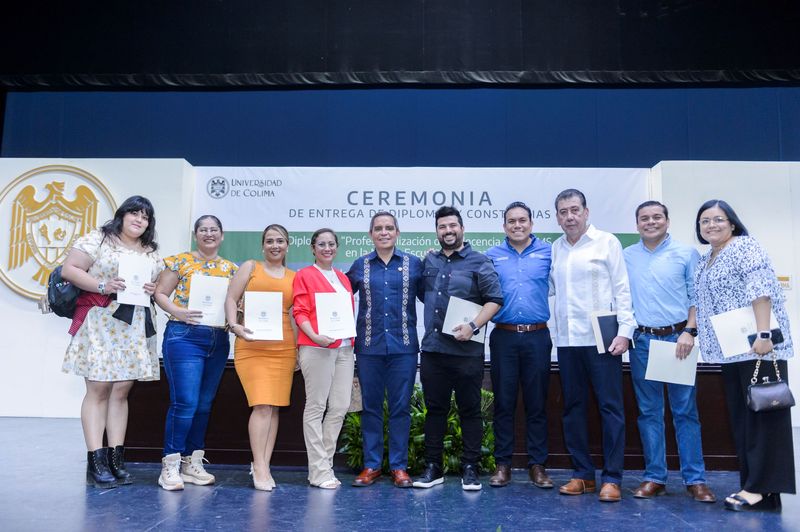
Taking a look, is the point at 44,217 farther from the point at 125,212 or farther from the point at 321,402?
the point at 321,402

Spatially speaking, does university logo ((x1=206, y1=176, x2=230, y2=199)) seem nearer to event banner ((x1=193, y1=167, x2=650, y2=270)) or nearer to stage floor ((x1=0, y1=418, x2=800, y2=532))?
event banner ((x1=193, y1=167, x2=650, y2=270))

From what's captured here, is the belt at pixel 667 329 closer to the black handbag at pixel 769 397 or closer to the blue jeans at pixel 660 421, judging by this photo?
the blue jeans at pixel 660 421

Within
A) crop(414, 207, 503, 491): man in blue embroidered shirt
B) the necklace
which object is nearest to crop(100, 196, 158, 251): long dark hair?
the necklace

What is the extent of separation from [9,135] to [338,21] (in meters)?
4.07

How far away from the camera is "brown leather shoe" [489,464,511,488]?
302cm

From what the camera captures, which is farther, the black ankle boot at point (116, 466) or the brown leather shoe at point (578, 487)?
the black ankle boot at point (116, 466)

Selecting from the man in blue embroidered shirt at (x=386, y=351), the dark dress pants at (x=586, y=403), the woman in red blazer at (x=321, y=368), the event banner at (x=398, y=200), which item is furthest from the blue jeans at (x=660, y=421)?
the event banner at (x=398, y=200)

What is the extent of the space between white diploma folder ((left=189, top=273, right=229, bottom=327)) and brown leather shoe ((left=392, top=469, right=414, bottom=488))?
1.21m

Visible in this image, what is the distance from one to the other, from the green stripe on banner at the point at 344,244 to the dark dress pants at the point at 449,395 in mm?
2609

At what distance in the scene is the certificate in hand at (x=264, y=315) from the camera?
2.93 metres

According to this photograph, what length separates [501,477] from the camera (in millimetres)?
3041

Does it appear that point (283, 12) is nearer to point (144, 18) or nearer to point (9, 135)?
point (144, 18)

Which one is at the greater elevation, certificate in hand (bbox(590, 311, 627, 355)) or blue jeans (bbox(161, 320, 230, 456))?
certificate in hand (bbox(590, 311, 627, 355))

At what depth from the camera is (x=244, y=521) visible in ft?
7.77
